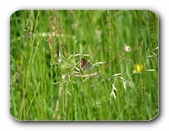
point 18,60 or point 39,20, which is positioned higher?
point 39,20

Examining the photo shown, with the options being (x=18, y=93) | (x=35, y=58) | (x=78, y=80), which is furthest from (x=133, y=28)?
(x=18, y=93)

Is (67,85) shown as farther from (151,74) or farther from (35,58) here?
(151,74)

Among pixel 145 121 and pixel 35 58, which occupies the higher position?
pixel 35 58

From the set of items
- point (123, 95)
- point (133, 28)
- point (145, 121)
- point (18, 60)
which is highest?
point (133, 28)

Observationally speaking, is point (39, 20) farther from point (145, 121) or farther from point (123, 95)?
point (145, 121)

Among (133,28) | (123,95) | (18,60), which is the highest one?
(133,28)
